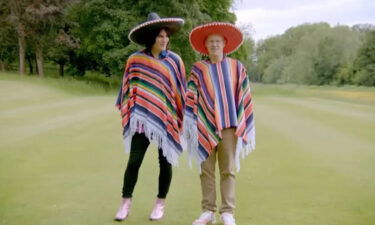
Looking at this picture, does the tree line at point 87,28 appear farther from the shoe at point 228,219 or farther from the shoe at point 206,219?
the shoe at point 228,219

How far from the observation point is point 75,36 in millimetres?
37125

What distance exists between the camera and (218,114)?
467cm

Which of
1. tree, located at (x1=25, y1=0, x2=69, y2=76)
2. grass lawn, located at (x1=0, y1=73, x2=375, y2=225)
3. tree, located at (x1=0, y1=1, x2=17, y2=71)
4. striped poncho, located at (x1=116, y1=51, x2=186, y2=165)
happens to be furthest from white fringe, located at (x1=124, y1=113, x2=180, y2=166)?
tree, located at (x1=0, y1=1, x2=17, y2=71)

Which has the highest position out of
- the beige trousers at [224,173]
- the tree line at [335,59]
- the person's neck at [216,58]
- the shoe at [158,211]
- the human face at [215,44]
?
the human face at [215,44]

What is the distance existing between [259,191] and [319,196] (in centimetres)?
67

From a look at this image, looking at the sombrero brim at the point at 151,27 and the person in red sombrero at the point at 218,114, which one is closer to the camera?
the person in red sombrero at the point at 218,114

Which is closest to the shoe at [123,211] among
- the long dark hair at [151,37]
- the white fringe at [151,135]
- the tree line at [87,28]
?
the white fringe at [151,135]

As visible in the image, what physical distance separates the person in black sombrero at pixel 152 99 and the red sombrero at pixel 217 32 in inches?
9.0

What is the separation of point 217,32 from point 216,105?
0.67m

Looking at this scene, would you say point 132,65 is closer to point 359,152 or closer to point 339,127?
point 359,152

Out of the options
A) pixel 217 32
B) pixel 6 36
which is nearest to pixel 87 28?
pixel 6 36

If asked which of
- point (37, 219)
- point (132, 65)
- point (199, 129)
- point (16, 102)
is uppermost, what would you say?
point (132, 65)

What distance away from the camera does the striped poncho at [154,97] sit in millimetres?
4887

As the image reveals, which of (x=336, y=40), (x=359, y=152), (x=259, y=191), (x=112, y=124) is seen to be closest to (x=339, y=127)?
(x=359, y=152)
